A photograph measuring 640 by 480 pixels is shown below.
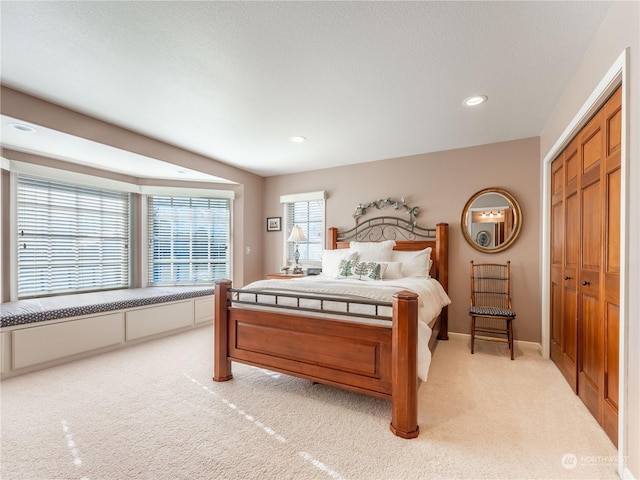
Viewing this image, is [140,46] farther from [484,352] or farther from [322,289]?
[484,352]

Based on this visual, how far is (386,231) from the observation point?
4348mm

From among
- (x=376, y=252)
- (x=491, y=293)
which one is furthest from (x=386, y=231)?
(x=491, y=293)

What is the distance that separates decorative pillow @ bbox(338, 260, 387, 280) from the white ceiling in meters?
1.53

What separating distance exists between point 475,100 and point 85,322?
452 centimetres

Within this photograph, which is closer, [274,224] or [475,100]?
[475,100]

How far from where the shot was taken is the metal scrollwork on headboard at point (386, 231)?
162 inches

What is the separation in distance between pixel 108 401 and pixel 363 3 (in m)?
3.22

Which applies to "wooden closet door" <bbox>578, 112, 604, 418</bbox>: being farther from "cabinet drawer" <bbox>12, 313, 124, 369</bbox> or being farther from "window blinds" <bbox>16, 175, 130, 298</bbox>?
"window blinds" <bbox>16, 175, 130, 298</bbox>

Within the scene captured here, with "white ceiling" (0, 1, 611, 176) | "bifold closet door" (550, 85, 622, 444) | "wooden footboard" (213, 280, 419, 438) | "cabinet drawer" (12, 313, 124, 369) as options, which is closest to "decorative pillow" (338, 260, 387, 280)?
"wooden footboard" (213, 280, 419, 438)

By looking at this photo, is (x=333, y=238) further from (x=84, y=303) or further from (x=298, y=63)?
(x=84, y=303)

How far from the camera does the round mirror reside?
3.59 metres

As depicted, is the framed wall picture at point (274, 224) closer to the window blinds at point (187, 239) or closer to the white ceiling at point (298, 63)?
the window blinds at point (187, 239)

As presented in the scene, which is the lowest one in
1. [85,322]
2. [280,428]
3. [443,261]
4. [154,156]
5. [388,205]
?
[280,428]

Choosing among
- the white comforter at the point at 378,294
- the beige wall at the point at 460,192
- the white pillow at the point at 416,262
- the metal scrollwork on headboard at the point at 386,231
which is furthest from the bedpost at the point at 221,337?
the beige wall at the point at 460,192
